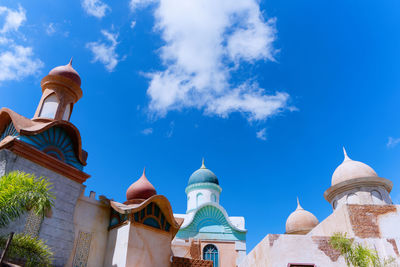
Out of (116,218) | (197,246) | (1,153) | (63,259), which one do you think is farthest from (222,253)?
(1,153)

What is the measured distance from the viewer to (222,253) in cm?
1906

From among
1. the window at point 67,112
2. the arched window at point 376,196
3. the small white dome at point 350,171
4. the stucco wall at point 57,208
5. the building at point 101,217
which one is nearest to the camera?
the stucco wall at point 57,208

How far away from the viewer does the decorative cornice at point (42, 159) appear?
987cm

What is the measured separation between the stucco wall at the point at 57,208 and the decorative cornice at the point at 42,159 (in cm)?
13

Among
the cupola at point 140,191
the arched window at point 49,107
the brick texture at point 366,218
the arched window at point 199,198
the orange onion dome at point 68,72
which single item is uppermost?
the orange onion dome at point 68,72

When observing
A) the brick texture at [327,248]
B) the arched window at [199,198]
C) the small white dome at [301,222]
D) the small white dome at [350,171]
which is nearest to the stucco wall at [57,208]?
the brick texture at [327,248]

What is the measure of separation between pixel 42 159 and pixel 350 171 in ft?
46.1

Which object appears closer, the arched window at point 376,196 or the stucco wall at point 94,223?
the stucco wall at point 94,223

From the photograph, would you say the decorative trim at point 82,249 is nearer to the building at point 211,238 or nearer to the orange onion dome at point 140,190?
the orange onion dome at point 140,190

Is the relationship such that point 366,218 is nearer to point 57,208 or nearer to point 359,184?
point 359,184

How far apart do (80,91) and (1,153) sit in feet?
16.8

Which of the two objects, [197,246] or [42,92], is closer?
[42,92]

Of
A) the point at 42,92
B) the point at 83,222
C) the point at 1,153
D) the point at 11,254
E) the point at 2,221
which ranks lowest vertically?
the point at 11,254

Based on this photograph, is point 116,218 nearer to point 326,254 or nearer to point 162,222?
point 162,222
